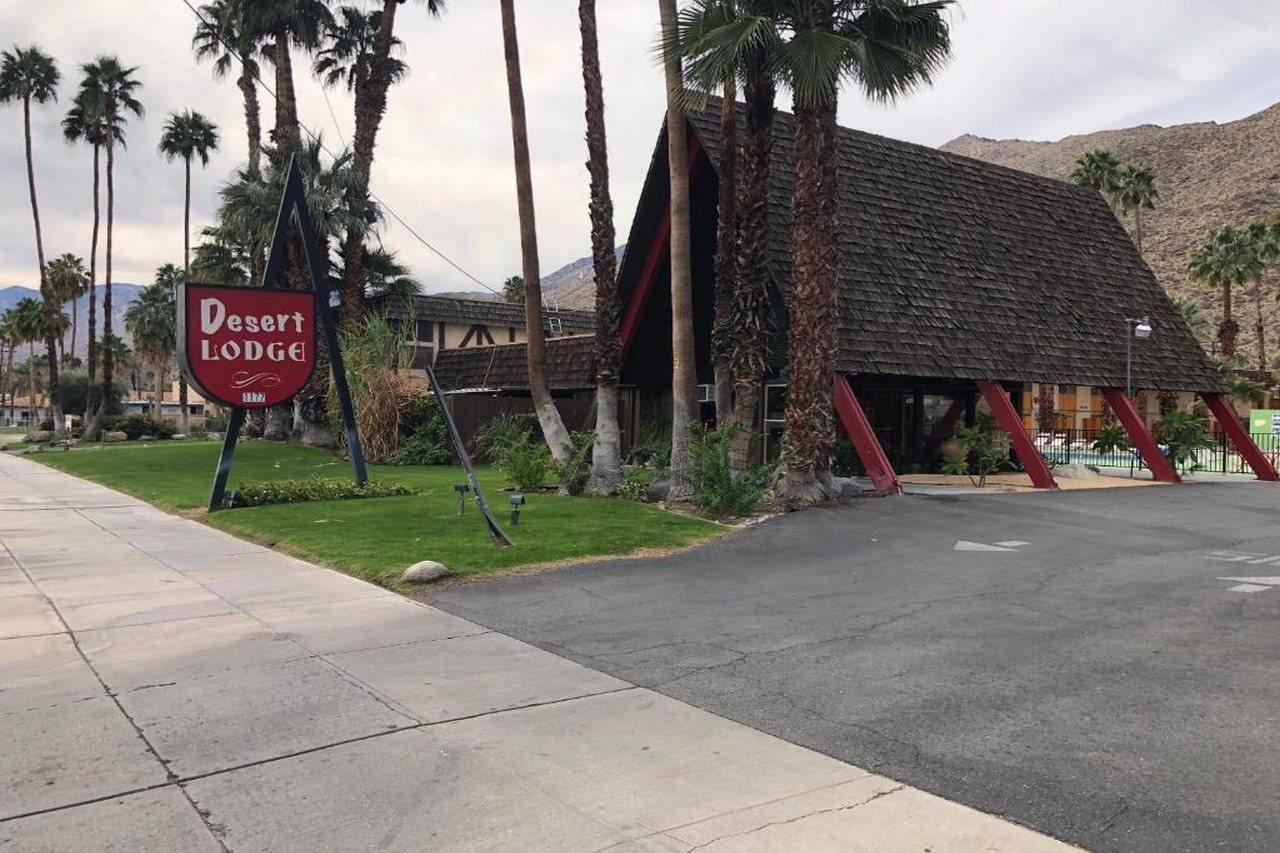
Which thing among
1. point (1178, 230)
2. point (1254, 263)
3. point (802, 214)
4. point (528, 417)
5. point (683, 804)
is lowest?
point (683, 804)

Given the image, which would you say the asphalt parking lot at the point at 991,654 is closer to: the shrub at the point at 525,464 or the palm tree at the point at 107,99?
the shrub at the point at 525,464

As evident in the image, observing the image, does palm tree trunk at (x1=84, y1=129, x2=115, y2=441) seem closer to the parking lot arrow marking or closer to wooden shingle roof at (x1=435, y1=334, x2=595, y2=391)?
wooden shingle roof at (x1=435, y1=334, x2=595, y2=391)

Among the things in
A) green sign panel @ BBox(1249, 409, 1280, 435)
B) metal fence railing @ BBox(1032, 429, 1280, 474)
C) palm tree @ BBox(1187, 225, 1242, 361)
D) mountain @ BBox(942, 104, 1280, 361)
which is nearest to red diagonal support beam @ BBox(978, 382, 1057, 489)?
metal fence railing @ BBox(1032, 429, 1280, 474)

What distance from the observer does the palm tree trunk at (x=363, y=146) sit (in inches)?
1187

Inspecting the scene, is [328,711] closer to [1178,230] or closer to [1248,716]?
[1248,716]

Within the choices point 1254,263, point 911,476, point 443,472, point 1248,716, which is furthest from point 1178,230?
point 1248,716

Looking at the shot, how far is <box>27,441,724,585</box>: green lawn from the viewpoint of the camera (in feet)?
35.3

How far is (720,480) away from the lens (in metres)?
14.5

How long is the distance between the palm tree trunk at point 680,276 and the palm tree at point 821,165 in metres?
1.82

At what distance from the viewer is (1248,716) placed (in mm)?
5285

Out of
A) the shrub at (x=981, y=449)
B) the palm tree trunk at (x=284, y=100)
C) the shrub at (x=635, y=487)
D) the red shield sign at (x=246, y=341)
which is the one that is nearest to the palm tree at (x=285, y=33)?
the palm tree trunk at (x=284, y=100)

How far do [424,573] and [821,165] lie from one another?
1047 centimetres

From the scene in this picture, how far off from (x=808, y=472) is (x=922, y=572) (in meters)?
5.40

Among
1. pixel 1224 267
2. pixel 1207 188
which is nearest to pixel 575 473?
pixel 1224 267
